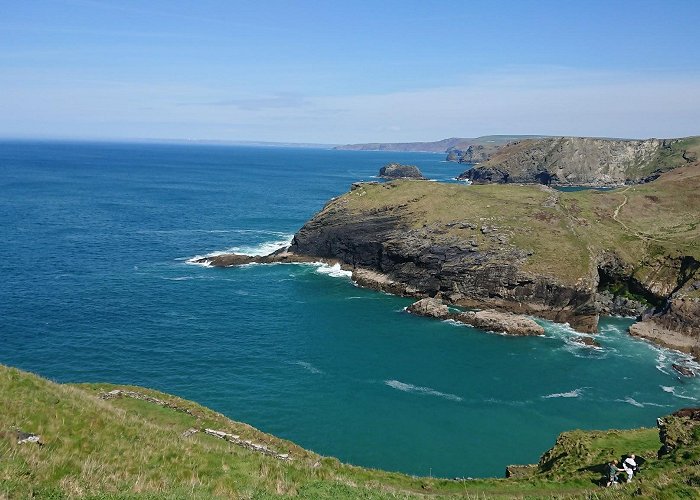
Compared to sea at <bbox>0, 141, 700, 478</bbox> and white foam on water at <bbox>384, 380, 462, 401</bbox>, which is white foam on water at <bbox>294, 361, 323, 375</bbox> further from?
white foam on water at <bbox>384, 380, 462, 401</bbox>

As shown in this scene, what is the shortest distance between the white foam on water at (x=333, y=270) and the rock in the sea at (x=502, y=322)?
3098 centimetres

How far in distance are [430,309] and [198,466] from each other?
215 feet

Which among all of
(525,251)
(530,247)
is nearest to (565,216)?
(530,247)

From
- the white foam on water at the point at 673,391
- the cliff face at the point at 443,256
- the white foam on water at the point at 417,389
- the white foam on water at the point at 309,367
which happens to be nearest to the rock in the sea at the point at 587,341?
the cliff face at the point at 443,256

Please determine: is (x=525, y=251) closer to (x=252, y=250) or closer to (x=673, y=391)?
(x=673, y=391)

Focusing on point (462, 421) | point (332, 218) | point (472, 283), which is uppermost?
point (332, 218)

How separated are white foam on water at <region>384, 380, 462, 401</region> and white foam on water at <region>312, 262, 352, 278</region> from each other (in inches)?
1819

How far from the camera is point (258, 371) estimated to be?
63688 millimetres

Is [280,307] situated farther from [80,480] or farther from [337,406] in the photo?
[80,480]

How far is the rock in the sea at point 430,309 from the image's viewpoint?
8469 centimetres

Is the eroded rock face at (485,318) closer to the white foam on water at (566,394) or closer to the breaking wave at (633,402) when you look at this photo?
the white foam on water at (566,394)

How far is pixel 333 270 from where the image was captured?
111188 mm

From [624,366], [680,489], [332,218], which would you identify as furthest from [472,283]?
[680,489]

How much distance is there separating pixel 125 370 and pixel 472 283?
192 feet
